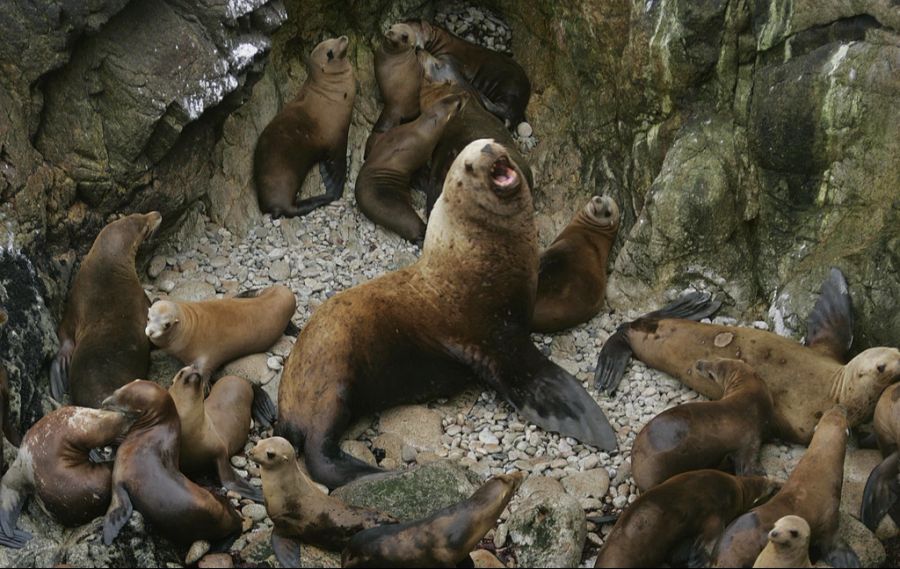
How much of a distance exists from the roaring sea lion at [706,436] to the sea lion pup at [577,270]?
4.73 feet

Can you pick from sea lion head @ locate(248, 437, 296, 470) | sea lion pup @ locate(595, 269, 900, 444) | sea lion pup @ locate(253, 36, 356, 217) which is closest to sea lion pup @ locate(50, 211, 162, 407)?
sea lion pup @ locate(253, 36, 356, 217)

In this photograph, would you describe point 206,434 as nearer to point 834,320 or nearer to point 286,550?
point 286,550

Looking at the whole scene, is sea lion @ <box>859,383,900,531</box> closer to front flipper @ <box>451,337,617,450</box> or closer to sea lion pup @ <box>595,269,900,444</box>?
Result: sea lion pup @ <box>595,269,900,444</box>

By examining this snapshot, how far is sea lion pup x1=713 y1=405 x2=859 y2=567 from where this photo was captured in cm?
610

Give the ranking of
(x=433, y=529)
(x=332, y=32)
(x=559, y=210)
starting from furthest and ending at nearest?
(x=332, y=32)
(x=559, y=210)
(x=433, y=529)

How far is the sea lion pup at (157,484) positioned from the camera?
643 cm

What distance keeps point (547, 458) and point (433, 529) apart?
1432mm

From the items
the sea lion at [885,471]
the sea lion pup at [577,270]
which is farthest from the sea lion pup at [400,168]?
the sea lion at [885,471]

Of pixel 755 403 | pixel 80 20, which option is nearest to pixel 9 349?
pixel 80 20

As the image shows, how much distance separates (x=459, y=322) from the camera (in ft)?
25.7

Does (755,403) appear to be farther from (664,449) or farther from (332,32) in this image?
(332,32)

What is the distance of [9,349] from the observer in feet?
24.4

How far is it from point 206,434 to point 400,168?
315cm

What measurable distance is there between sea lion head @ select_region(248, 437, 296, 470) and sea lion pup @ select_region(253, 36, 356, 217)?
3.23 metres
